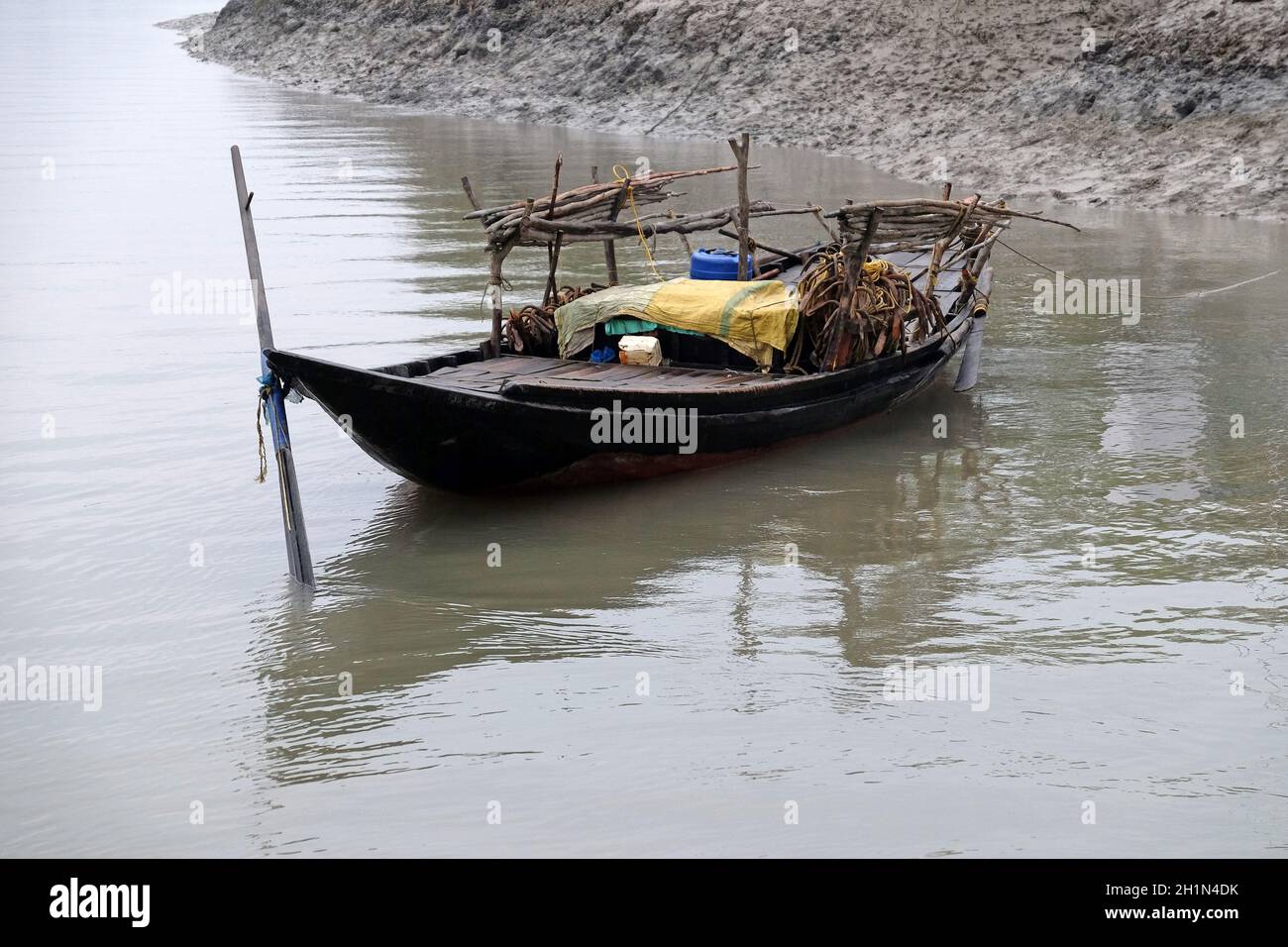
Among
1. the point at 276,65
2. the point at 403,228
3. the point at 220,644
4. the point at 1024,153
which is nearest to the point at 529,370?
the point at 220,644

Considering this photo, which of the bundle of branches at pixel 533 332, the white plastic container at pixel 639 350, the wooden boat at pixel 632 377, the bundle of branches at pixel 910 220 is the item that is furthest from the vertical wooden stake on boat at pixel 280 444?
the bundle of branches at pixel 910 220

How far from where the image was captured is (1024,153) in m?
21.4

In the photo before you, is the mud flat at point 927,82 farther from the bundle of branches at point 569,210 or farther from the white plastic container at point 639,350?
the white plastic container at point 639,350

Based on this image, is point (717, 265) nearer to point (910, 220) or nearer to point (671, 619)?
point (910, 220)

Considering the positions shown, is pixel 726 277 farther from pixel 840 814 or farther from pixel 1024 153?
pixel 1024 153

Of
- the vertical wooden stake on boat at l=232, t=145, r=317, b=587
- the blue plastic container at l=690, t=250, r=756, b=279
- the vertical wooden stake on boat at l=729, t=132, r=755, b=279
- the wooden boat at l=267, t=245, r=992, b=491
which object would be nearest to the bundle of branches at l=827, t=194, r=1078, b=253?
the vertical wooden stake on boat at l=729, t=132, r=755, b=279

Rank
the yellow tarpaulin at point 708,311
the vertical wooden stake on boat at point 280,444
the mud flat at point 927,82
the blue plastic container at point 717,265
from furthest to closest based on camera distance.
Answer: the mud flat at point 927,82 → the blue plastic container at point 717,265 → the yellow tarpaulin at point 708,311 → the vertical wooden stake on boat at point 280,444

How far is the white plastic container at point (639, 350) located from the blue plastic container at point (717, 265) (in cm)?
93

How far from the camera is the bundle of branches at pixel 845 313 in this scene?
10070 mm

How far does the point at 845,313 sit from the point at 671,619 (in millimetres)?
3568

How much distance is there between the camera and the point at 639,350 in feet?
33.1

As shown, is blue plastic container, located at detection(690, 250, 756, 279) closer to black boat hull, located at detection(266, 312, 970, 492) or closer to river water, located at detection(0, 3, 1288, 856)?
black boat hull, located at detection(266, 312, 970, 492)

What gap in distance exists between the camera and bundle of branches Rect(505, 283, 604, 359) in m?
10.5

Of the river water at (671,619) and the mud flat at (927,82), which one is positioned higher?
the mud flat at (927,82)
